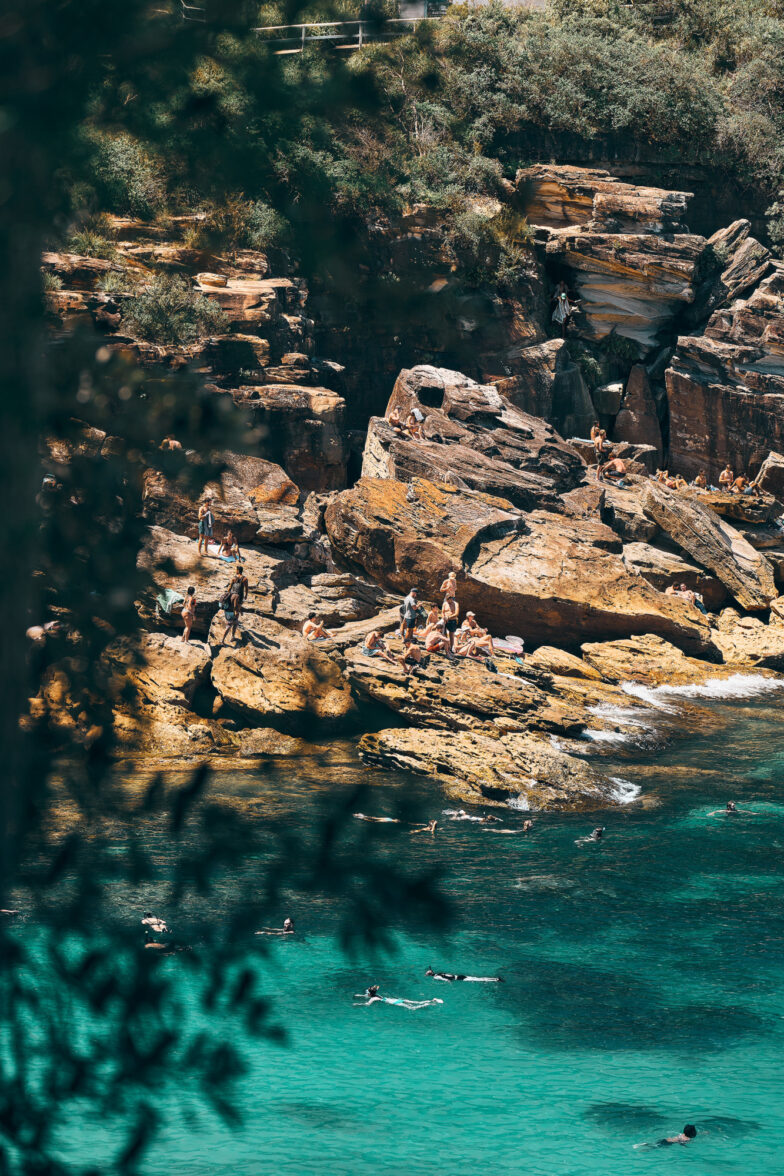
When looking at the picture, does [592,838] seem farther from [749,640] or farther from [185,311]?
[185,311]

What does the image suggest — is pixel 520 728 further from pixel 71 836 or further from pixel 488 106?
pixel 488 106

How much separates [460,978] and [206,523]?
1504cm

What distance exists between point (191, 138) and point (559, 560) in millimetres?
24933

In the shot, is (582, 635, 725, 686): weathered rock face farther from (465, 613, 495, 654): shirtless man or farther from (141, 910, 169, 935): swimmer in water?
(141, 910, 169, 935): swimmer in water

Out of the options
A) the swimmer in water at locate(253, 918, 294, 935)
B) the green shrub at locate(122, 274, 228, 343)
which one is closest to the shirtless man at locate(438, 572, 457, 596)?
the green shrub at locate(122, 274, 228, 343)

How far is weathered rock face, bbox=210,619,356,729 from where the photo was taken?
21.7 metres

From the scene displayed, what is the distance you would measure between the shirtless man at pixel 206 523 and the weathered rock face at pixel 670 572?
1172 centimetres

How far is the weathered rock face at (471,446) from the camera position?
1203 inches

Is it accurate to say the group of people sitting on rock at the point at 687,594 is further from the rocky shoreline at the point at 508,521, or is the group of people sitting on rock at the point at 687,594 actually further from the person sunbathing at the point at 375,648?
the person sunbathing at the point at 375,648

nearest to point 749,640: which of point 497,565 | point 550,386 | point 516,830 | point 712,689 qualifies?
point 712,689

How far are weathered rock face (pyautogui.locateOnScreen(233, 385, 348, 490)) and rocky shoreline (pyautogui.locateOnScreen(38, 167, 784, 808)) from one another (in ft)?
0.24

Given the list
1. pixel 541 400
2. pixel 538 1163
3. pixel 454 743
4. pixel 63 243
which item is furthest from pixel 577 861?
pixel 541 400

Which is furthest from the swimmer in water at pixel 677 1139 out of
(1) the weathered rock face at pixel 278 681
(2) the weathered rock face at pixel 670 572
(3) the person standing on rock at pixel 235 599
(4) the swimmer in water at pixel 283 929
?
(2) the weathered rock face at pixel 670 572

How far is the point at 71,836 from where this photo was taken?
161 inches
